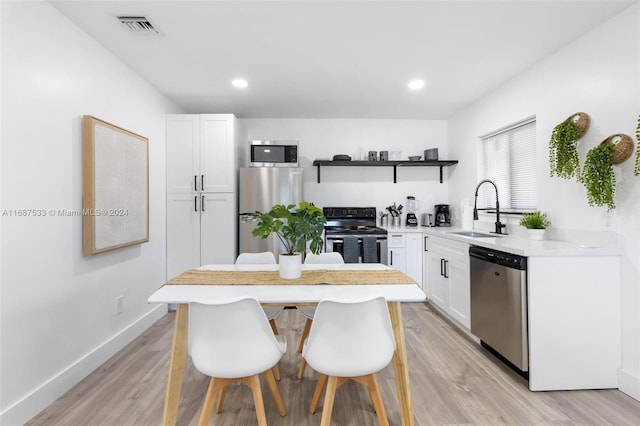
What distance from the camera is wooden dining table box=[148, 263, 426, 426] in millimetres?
1497

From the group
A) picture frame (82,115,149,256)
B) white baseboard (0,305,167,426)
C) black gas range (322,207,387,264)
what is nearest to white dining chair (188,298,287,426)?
white baseboard (0,305,167,426)

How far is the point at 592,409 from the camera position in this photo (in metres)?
1.79

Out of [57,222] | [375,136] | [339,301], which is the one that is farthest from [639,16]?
[57,222]

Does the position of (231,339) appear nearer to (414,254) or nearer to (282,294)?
(282,294)

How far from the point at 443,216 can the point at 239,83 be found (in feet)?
10.3

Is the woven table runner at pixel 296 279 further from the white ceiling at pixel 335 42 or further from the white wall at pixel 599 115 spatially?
the white ceiling at pixel 335 42

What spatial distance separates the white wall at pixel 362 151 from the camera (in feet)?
14.2

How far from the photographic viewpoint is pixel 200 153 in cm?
356

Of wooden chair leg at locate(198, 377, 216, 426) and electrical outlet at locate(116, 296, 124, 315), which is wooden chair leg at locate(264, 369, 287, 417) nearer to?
wooden chair leg at locate(198, 377, 216, 426)

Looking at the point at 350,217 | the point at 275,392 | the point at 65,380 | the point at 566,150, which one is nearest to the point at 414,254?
the point at 350,217

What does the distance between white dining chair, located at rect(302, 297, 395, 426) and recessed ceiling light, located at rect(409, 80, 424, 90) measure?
2498 millimetres

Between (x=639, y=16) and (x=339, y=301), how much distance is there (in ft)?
8.25

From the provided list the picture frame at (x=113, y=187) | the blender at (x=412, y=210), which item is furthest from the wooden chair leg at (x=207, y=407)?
the blender at (x=412, y=210)

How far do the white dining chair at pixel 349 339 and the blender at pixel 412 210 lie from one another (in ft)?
9.76
